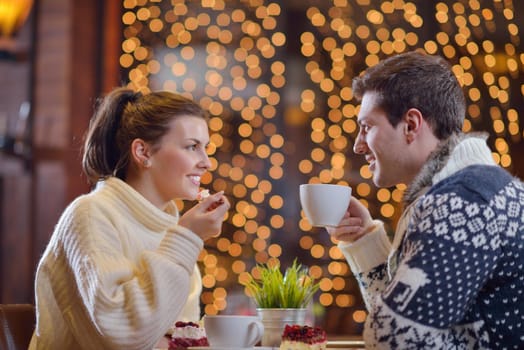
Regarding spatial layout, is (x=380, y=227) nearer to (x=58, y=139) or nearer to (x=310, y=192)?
(x=310, y=192)

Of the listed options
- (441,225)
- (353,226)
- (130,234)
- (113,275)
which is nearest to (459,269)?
(441,225)

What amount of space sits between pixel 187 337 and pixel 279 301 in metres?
0.20

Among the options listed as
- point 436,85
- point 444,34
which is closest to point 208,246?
point 444,34

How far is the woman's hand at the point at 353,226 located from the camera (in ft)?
5.59

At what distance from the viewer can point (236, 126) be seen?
4.00 m

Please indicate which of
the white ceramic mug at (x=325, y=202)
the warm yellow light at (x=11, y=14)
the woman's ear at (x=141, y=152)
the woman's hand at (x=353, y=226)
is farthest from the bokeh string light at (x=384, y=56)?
the white ceramic mug at (x=325, y=202)

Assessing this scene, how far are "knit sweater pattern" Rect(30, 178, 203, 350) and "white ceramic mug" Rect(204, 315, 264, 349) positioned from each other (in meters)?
0.13

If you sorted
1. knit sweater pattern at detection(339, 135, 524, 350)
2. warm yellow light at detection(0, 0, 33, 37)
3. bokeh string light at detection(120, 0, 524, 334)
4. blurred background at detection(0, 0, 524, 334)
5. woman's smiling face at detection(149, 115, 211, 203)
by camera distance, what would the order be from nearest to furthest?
knit sweater pattern at detection(339, 135, 524, 350)
woman's smiling face at detection(149, 115, 211, 203)
warm yellow light at detection(0, 0, 33, 37)
blurred background at detection(0, 0, 524, 334)
bokeh string light at detection(120, 0, 524, 334)

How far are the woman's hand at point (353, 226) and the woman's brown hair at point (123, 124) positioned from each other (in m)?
0.45

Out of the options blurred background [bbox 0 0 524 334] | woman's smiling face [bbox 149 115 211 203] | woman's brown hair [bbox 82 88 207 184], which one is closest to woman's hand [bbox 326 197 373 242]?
woman's smiling face [bbox 149 115 211 203]

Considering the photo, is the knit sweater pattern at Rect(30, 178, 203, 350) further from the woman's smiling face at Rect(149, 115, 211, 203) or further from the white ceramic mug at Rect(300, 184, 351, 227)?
the white ceramic mug at Rect(300, 184, 351, 227)

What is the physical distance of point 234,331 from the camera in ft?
4.93

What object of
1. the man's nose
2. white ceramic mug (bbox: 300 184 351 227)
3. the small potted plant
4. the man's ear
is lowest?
the small potted plant

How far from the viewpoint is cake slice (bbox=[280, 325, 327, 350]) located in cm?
146
